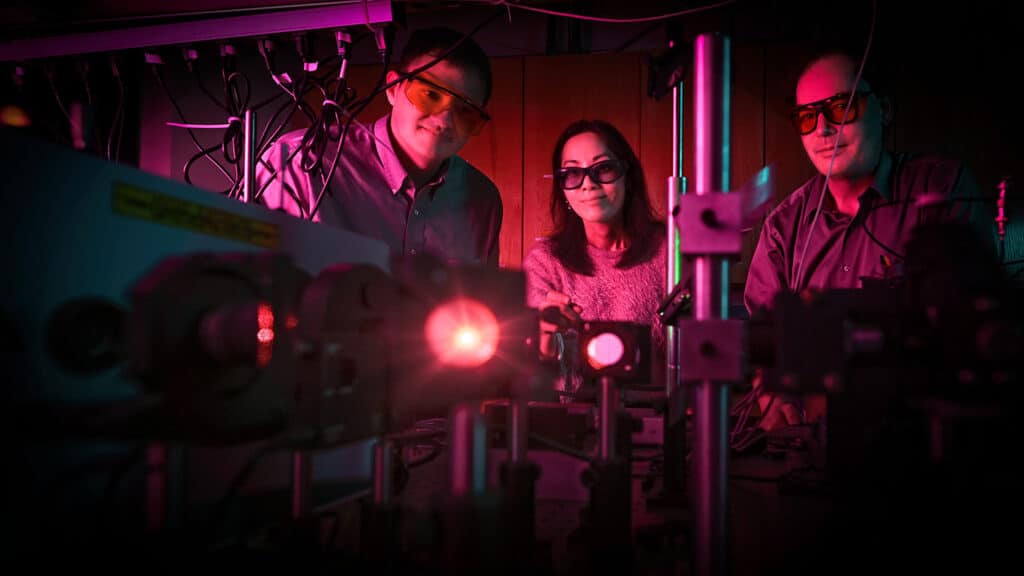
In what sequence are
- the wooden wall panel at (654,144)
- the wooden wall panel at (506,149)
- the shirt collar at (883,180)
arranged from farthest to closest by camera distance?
the wooden wall panel at (506,149) → the wooden wall panel at (654,144) → the shirt collar at (883,180)

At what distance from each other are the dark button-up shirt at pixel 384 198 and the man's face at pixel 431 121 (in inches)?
2.3

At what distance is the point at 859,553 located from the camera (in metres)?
0.68

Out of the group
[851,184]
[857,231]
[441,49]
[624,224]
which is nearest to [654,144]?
[624,224]

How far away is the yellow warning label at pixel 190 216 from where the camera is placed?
56 centimetres

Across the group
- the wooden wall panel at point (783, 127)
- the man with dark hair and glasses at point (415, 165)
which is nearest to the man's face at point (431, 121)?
the man with dark hair and glasses at point (415, 165)

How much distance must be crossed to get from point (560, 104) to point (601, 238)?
91 centimetres

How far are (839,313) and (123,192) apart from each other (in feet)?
2.28

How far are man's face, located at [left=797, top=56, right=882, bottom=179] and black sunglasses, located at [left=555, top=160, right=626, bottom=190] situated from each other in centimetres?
69

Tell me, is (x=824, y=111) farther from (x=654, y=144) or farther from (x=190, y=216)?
(x=190, y=216)

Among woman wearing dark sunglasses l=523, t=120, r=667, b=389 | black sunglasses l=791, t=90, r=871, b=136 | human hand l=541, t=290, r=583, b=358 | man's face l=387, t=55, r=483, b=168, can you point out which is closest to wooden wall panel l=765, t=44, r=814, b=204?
woman wearing dark sunglasses l=523, t=120, r=667, b=389

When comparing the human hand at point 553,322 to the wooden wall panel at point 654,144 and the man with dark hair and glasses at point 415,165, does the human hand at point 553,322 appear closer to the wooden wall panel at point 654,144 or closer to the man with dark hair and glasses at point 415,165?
the man with dark hair and glasses at point 415,165

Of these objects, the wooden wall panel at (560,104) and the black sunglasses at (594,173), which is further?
the wooden wall panel at (560,104)

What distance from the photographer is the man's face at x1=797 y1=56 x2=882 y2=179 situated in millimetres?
1834

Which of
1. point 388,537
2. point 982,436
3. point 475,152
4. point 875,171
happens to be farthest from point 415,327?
point 475,152
